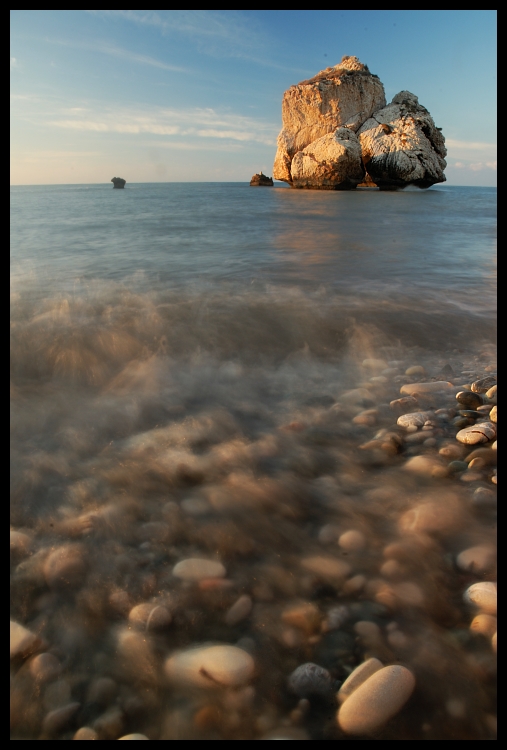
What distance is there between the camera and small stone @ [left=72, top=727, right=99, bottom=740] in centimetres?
107

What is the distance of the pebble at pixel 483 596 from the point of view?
4.39ft

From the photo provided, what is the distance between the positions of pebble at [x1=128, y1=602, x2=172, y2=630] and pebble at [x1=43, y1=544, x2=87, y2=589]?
24 cm

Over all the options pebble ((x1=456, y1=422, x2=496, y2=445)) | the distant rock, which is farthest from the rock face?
pebble ((x1=456, y1=422, x2=496, y2=445))

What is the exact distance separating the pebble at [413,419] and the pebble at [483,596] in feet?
3.50

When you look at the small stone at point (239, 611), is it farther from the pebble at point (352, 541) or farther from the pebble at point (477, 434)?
the pebble at point (477, 434)

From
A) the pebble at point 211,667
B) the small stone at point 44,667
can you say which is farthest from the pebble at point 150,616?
the small stone at point 44,667

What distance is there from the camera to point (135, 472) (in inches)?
79.5

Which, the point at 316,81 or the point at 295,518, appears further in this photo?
the point at 316,81

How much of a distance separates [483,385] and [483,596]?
177cm

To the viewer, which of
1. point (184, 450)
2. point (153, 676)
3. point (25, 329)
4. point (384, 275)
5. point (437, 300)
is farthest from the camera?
point (384, 275)

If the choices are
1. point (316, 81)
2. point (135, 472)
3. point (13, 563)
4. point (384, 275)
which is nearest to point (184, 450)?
point (135, 472)
